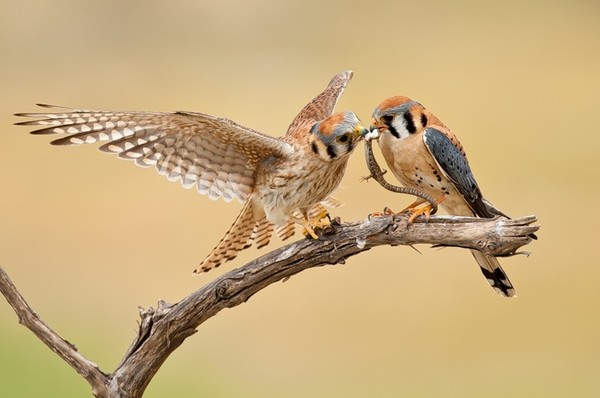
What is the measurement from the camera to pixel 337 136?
3.45 metres

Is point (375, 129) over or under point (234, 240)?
over

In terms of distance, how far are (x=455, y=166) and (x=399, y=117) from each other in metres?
0.31

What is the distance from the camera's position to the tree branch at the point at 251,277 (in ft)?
10.8

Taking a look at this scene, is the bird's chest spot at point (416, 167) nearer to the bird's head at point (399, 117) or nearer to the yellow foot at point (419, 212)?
the bird's head at point (399, 117)

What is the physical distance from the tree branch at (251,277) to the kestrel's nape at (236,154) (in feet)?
0.48

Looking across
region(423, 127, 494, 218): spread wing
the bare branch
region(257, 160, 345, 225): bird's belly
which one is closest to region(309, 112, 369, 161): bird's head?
region(257, 160, 345, 225): bird's belly

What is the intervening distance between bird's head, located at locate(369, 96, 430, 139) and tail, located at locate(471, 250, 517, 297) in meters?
0.60

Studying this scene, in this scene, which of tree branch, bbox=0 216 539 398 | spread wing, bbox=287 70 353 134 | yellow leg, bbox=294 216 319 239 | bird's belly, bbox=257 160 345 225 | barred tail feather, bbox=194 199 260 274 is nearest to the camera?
tree branch, bbox=0 216 539 398

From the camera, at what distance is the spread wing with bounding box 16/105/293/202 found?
356 centimetres

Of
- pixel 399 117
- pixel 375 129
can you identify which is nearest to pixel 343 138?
pixel 375 129

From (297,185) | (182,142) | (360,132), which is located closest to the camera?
(360,132)

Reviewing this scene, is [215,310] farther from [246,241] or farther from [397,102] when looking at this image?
[397,102]

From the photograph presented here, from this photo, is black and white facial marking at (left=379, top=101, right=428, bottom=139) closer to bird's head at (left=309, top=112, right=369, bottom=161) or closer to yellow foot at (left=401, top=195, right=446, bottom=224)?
bird's head at (left=309, top=112, right=369, bottom=161)

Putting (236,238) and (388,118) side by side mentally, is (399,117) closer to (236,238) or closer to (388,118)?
(388,118)
